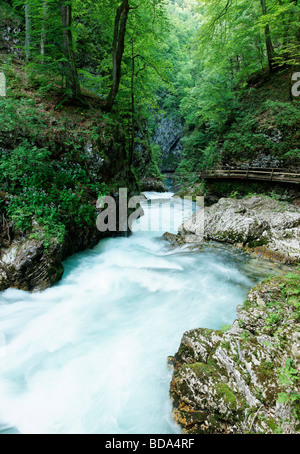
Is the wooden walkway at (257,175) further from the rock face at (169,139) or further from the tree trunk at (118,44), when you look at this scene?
the rock face at (169,139)

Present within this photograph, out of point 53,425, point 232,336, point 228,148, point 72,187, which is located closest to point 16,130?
point 72,187

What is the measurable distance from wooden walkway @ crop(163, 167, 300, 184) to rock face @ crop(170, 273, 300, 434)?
30.9 ft

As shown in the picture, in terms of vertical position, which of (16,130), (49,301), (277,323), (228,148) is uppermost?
(228,148)

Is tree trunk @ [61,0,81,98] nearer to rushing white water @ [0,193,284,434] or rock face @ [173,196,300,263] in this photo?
rushing white water @ [0,193,284,434]

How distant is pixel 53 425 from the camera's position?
9.07 ft

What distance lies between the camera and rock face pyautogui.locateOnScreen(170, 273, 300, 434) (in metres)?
2.14

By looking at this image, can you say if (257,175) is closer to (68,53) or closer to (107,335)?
(68,53)

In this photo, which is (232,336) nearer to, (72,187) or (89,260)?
Answer: (89,260)

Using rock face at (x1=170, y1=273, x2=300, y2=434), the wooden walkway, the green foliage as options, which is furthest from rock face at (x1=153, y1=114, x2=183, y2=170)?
rock face at (x1=170, y1=273, x2=300, y2=434)

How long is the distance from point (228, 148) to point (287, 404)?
51.0 ft
